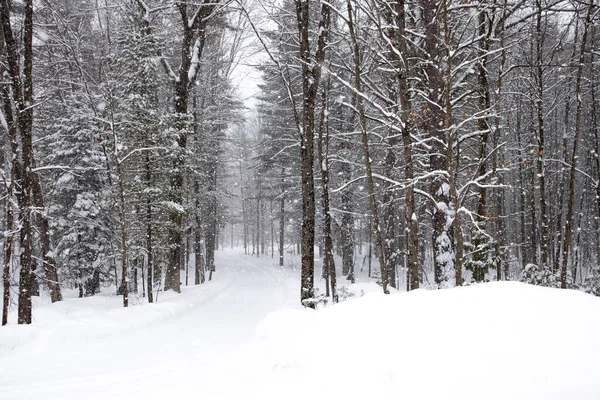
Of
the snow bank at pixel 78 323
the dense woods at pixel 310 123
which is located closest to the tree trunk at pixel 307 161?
the dense woods at pixel 310 123

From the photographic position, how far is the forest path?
477 cm

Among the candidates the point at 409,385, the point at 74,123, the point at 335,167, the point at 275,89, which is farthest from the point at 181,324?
the point at 275,89

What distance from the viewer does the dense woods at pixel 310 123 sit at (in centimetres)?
796

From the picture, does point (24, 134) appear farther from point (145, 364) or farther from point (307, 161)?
point (307, 161)

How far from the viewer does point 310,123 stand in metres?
9.62

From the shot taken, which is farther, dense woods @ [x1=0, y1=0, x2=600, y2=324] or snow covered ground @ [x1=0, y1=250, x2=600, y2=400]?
dense woods @ [x1=0, y1=0, x2=600, y2=324]

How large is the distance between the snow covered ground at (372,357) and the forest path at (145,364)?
0.08 ft

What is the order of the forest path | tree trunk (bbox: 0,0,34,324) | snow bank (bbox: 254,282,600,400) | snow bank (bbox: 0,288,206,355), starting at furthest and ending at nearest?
tree trunk (bbox: 0,0,34,324) → snow bank (bbox: 0,288,206,355) → the forest path → snow bank (bbox: 254,282,600,400)

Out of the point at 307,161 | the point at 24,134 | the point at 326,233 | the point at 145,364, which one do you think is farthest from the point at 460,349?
the point at 24,134

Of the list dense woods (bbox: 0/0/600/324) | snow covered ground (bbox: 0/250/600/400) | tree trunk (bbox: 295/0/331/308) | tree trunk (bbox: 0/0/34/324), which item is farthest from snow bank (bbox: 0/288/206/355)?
tree trunk (bbox: 295/0/331/308)

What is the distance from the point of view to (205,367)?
5859 mm

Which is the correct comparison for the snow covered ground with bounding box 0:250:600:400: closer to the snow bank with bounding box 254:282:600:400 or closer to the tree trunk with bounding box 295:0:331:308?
A: the snow bank with bounding box 254:282:600:400

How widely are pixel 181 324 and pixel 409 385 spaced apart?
384 inches

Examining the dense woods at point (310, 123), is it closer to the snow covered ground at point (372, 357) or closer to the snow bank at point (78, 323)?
the snow bank at point (78, 323)
